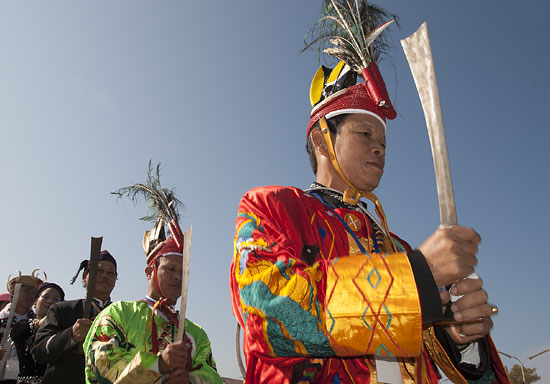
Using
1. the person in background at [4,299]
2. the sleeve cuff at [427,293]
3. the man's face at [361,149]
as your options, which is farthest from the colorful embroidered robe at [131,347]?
the person in background at [4,299]

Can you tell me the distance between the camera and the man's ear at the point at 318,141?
287cm

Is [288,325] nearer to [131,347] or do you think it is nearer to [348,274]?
[348,274]

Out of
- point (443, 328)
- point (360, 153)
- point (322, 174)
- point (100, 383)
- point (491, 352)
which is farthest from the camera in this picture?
point (100, 383)

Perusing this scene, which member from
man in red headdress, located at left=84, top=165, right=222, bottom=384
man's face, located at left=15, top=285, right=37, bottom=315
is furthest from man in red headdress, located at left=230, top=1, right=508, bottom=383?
man's face, located at left=15, top=285, right=37, bottom=315

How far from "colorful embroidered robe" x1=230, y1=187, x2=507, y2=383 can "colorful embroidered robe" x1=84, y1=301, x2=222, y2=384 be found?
261 cm

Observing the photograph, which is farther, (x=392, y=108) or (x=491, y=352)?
(x=392, y=108)

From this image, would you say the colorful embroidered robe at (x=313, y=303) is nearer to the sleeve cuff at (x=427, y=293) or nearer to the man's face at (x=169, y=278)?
the sleeve cuff at (x=427, y=293)

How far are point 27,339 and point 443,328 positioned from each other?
796 centimetres

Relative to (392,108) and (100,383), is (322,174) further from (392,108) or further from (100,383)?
(100,383)

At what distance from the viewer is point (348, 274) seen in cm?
146

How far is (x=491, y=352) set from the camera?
2.23 meters

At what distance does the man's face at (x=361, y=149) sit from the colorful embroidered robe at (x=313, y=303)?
2.25 ft

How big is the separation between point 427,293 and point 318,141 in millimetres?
1676

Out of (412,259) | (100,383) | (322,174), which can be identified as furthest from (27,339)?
(412,259)
